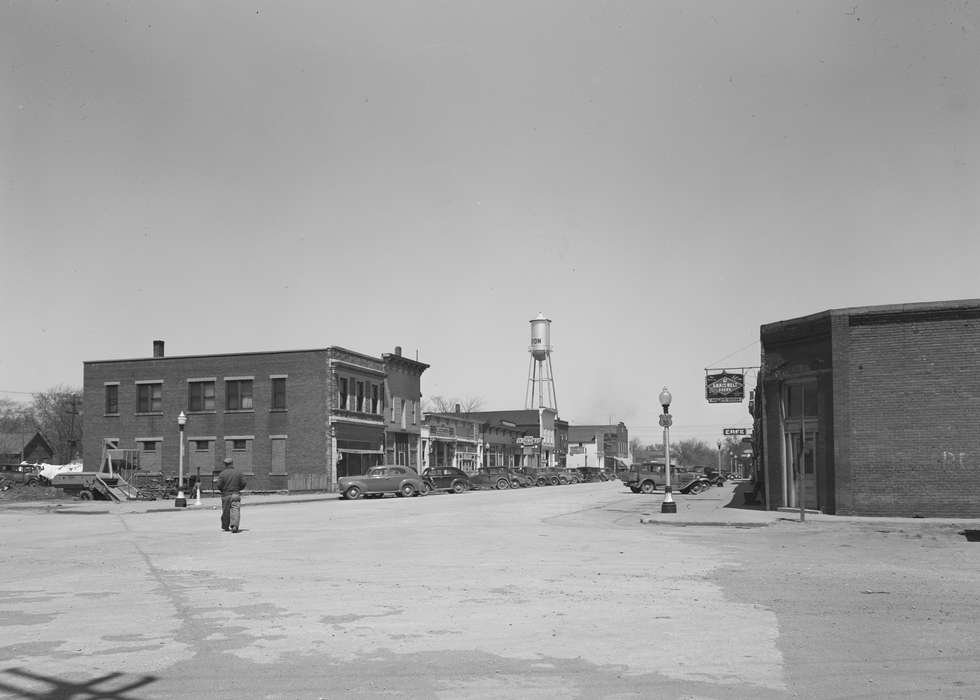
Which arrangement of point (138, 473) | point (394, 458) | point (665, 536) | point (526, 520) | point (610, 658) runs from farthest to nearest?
point (394, 458)
point (138, 473)
point (526, 520)
point (665, 536)
point (610, 658)

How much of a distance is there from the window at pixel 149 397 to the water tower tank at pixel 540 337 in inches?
1990

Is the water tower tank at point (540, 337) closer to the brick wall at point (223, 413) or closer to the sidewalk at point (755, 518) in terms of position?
the brick wall at point (223, 413)

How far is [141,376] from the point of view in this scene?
55.1 m

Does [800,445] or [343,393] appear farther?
[343,393]

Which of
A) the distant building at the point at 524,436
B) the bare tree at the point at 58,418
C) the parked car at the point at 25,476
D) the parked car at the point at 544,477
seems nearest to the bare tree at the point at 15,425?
the bare tree at the point at 58,418

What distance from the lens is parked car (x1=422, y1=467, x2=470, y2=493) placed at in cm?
5091

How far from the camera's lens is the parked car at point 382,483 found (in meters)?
43.2

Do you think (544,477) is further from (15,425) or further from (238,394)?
(15,425)

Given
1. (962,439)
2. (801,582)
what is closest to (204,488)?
(962,439)

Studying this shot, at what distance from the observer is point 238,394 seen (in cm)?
5344

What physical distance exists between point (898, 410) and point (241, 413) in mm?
38905

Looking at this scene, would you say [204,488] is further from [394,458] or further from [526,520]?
[526,520]

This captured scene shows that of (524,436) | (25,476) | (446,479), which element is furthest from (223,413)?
(524,436)

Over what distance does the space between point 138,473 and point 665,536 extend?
110 ft
